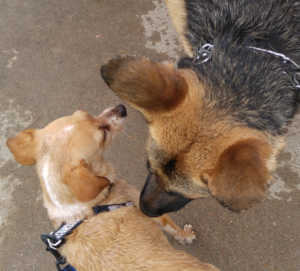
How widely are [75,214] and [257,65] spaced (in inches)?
96.2

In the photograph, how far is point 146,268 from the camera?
2141 millimetres

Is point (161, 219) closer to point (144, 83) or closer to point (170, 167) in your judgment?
point (170, 167)

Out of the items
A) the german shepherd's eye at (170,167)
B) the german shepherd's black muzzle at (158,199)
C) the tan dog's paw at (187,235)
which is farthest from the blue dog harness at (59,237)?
the tan dog's paw at (187,235)

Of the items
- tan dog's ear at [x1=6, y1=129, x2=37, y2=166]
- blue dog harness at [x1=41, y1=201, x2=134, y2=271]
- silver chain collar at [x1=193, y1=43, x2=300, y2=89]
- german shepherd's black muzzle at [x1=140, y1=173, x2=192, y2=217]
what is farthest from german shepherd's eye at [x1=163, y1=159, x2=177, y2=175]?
tan dog's ear at [x1=6, y1=129, x2=37, y2=166]

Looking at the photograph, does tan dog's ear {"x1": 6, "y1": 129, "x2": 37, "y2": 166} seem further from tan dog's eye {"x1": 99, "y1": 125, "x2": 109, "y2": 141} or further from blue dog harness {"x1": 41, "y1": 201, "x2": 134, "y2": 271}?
blue dog harness {"x1": 41, "y1": 201, "x2": 134, "y2": 271}

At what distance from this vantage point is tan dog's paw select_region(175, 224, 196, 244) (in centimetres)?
321

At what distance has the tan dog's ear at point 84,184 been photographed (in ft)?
7.28

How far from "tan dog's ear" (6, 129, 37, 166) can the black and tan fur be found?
1.68m

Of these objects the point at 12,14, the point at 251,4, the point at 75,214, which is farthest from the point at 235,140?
the point at 12,14

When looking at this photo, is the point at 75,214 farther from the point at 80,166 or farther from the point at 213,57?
the point at 213,57

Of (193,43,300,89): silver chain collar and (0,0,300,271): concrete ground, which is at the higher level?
(193,43,300,89): silver chain collar

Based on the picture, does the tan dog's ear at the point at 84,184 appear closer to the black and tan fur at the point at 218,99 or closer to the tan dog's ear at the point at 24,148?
the black and tan fur at the point at 218,99

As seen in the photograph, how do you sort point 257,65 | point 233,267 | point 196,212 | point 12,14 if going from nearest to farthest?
point 257,65
point 233,267
point 196,212
point 12,14

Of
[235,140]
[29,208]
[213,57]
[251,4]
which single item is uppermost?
[251,4]
